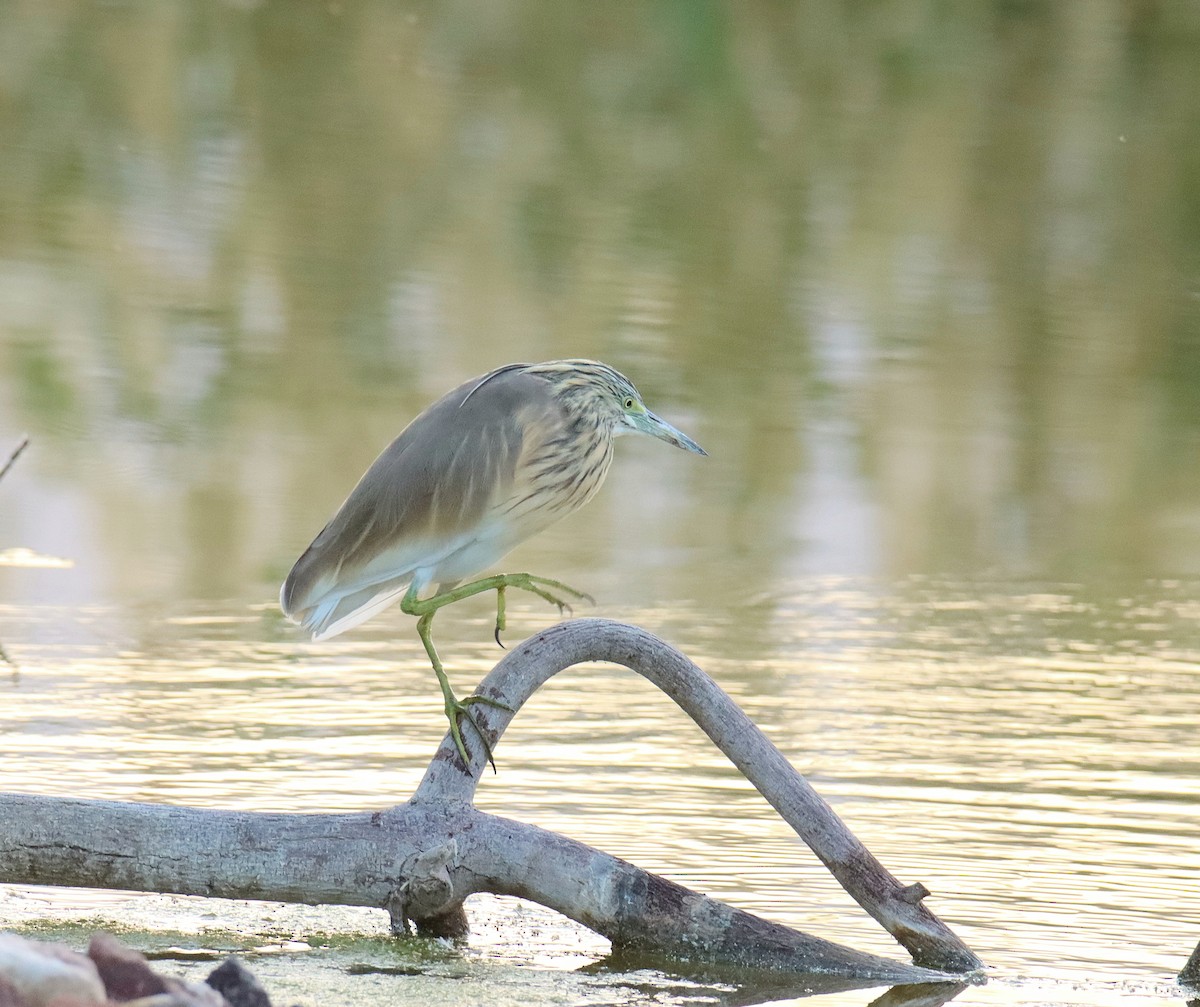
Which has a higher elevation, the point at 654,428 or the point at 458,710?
the point at 654,428

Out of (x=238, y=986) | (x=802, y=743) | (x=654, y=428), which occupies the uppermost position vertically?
Result: (x=654, y=428)

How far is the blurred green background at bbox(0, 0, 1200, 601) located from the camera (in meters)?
8.91

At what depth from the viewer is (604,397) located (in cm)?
475

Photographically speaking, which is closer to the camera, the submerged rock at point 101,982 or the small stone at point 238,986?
the submerged rock at point 101,982

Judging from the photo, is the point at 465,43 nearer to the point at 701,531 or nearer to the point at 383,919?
the point at 701,531

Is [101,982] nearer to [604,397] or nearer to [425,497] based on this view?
[425,497]

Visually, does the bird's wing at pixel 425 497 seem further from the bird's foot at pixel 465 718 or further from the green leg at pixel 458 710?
the bird's foot at pixel 465 718

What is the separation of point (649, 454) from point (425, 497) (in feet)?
17.1

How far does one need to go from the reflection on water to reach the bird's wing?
0.74m

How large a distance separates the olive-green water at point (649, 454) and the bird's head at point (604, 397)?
42.2 inches

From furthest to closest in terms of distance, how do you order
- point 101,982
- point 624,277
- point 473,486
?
point 624,277 → point 473,486 → point 101,982

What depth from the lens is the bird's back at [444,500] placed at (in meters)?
4.68

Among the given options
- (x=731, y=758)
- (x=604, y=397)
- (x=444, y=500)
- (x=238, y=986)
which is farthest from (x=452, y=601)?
(x=238, y=986)

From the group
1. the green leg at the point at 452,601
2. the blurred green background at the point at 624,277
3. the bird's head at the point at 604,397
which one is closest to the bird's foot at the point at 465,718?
the green leg at the point at 452,601
